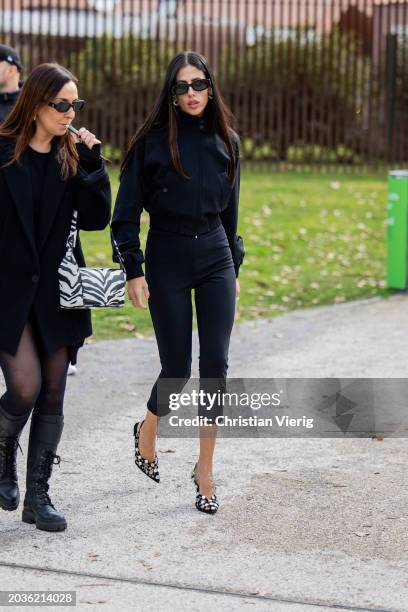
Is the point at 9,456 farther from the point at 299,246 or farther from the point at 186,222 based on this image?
the point at 299,246

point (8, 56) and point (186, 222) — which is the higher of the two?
point (8, 56)

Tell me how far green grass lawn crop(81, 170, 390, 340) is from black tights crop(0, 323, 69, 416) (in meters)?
3.93

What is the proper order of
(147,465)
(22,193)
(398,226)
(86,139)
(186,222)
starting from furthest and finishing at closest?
(398,226), (147,465), (186,222), (86,139), (22,193)

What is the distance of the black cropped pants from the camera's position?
4957 mm

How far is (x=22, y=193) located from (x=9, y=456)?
3.47ft

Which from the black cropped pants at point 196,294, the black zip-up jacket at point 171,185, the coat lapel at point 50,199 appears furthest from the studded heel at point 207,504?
the coat lapel at point 50,199

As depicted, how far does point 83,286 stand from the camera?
15.1ft

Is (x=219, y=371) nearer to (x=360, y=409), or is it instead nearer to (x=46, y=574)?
(x=46, y=574)

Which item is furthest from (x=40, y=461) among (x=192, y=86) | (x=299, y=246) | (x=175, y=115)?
(x=299, y=246)

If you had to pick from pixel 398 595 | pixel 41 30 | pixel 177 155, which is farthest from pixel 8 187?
pixel 41 30

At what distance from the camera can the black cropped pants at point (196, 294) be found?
4.96 metres

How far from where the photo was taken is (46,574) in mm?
4188

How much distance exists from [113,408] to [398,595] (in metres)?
2.93

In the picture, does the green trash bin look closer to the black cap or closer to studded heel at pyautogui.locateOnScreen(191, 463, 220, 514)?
the black cap
